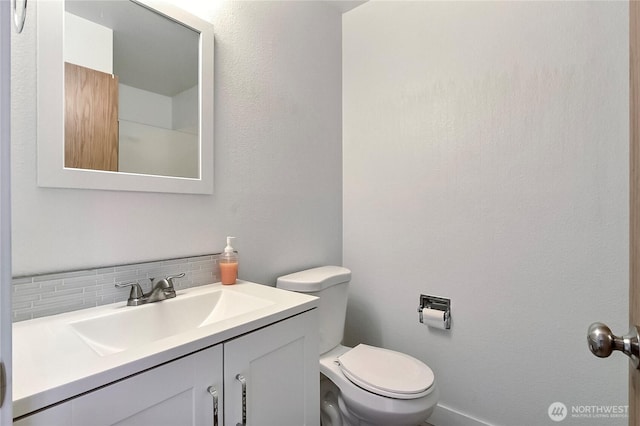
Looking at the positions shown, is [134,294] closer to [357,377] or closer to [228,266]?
[228,266]

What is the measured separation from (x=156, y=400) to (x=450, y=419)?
1515 millimetres

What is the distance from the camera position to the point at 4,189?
1.08 feet

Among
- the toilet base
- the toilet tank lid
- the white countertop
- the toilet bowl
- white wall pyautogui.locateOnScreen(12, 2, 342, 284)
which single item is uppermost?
white wall pyautogui.locateOnScreen(12, 2, 342, 284)

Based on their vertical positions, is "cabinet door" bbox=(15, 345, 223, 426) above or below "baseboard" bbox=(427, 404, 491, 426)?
above

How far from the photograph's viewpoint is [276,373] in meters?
0.89

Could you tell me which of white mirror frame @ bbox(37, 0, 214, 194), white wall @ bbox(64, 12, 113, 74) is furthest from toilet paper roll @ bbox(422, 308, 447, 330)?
white wall @ bbox(64, 12, 113, 74)

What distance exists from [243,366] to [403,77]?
163 cm

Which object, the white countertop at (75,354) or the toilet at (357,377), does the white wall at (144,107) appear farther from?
the toilet at (357,377)

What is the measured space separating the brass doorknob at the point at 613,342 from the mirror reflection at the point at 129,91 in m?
1.23

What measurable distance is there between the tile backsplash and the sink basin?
3.5 inches

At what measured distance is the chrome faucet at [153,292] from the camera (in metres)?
0.97

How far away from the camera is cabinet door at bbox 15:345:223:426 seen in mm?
533

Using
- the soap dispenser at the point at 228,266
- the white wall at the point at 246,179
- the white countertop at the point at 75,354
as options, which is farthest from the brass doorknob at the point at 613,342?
the white wall at the point at 246,179

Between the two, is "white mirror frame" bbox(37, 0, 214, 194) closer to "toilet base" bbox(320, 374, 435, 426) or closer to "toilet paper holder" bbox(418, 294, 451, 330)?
"toilet base" bbox(320, 374, 435, 426)
